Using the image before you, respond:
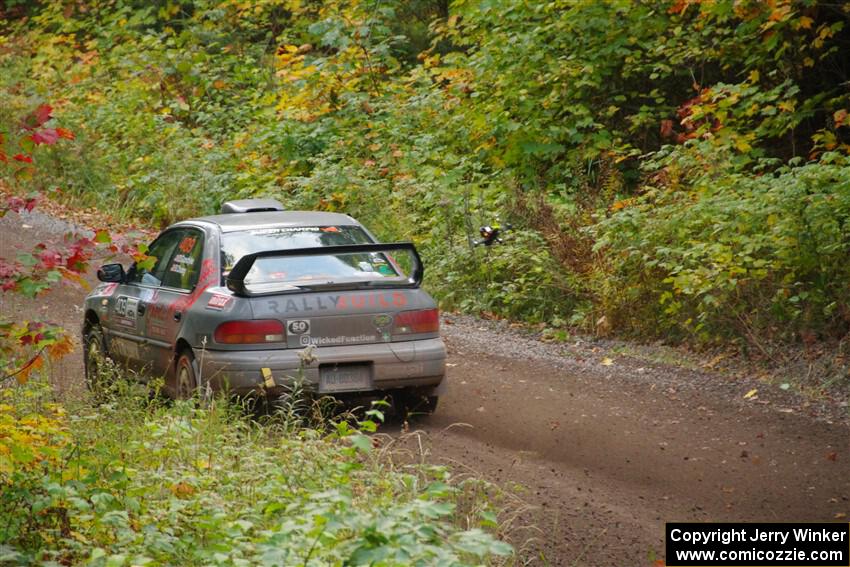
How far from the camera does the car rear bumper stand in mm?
8539

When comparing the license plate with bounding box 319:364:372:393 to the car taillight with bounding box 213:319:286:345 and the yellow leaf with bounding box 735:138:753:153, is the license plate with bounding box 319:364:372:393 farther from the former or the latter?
the yellow leaf with bounding box 735:138:753:153

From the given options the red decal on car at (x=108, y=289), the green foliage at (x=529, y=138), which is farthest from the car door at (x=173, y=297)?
the green foliage at (x=529, y=138)

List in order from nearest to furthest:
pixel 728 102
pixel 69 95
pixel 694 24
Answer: pixel 728 102
pixel 694 24
pixel 69 95

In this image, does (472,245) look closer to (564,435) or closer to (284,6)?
(564,435)

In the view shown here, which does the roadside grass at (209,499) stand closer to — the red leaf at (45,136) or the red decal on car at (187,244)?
the red leaf at (45,136)

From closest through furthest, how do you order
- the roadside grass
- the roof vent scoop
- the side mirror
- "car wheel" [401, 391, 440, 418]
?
the roadside grass < "car wheel" [401, 391, 440, 418] < the side mirror < the roof vent scoop

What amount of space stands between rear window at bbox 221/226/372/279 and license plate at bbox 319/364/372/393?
98 cm

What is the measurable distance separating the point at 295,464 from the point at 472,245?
9.40 m

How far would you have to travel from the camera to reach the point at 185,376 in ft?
30.0

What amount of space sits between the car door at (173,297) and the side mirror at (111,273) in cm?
38

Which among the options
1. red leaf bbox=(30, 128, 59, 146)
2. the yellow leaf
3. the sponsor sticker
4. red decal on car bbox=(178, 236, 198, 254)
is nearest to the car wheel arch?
the sponsor sticker

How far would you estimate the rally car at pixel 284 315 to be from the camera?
8.65 metres

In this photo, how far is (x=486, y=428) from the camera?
9328mm

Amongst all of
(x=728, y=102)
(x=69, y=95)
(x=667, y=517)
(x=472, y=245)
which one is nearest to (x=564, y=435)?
(x=667, y=517)
